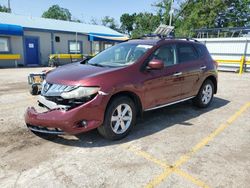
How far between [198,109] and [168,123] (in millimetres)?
1540

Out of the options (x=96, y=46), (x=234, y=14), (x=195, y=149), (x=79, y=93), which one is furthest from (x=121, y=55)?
(x=234, y=14)

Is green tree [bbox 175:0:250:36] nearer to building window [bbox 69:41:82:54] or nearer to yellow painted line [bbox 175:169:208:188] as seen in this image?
building window [bbox 69:41:82:54]

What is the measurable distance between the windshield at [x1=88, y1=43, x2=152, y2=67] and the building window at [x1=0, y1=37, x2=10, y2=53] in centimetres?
1587

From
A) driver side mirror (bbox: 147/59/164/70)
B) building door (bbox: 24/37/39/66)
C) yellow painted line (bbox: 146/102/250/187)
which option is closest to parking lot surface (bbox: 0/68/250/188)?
yellow painted line (bbox: 146/102/250/187)

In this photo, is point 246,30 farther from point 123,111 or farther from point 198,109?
point 123,111

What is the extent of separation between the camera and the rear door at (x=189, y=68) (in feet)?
16.9

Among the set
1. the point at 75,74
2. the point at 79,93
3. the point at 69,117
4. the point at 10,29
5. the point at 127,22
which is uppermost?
the point at 127,22

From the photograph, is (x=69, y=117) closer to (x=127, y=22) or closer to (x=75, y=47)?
(x=75, y=47)

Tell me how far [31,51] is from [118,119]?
18021 millimetres

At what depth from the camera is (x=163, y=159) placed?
3.43m

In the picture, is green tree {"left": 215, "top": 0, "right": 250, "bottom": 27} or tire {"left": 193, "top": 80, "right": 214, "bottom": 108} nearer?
tire {"left": 193, "top": 80, "right": 214, "bottom": 108}

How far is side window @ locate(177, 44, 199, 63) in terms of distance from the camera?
5.20 metres

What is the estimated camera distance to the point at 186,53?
5414 millimetres

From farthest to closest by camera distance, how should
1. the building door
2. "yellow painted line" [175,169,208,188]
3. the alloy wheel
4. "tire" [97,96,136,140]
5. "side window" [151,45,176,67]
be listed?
the building door → "side window" [151,45,176,67] → the alloy wheel → "tire" [97,96,136,140] → "yellow painted line" [175,169,208,188]
